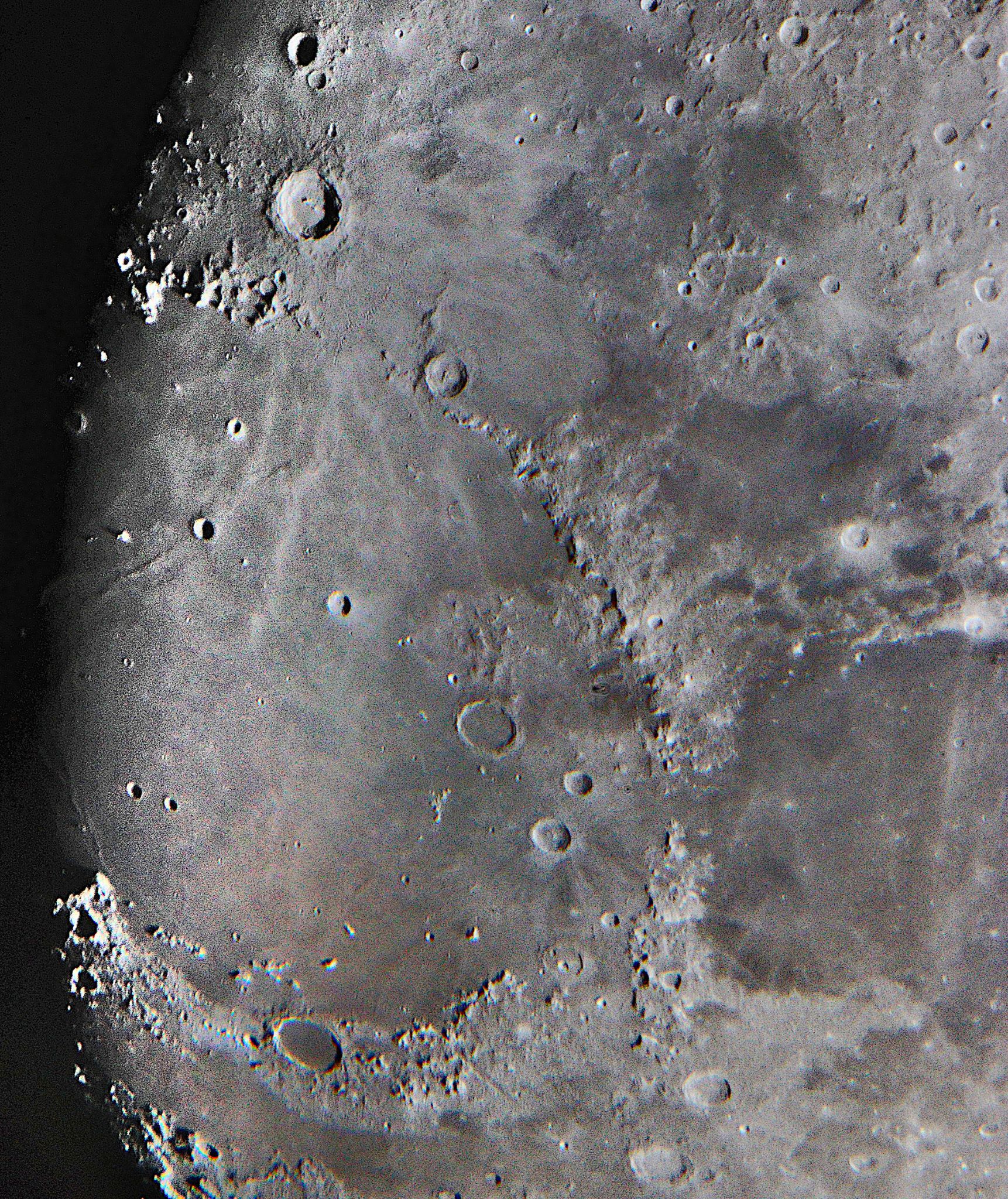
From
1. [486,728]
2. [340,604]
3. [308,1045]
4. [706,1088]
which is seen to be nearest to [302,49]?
[340,604]

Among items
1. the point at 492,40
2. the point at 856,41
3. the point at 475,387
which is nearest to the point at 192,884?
the point at 475,387

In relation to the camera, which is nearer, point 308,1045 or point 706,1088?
point 706,1088

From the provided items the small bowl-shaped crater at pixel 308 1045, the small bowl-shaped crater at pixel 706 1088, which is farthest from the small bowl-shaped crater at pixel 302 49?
the small bowl-shaped crater at pixel 706 1088

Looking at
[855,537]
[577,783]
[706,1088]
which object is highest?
[855,537]

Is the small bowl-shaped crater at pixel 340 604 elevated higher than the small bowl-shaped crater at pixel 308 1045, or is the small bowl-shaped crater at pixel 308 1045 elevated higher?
the small bowl-shaped crater at pixel 340 604

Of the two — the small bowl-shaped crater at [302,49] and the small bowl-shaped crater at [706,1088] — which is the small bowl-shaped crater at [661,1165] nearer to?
the small bowl-shaped crater at [706,1088]

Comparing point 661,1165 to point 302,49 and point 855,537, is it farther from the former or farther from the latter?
point 302,49
